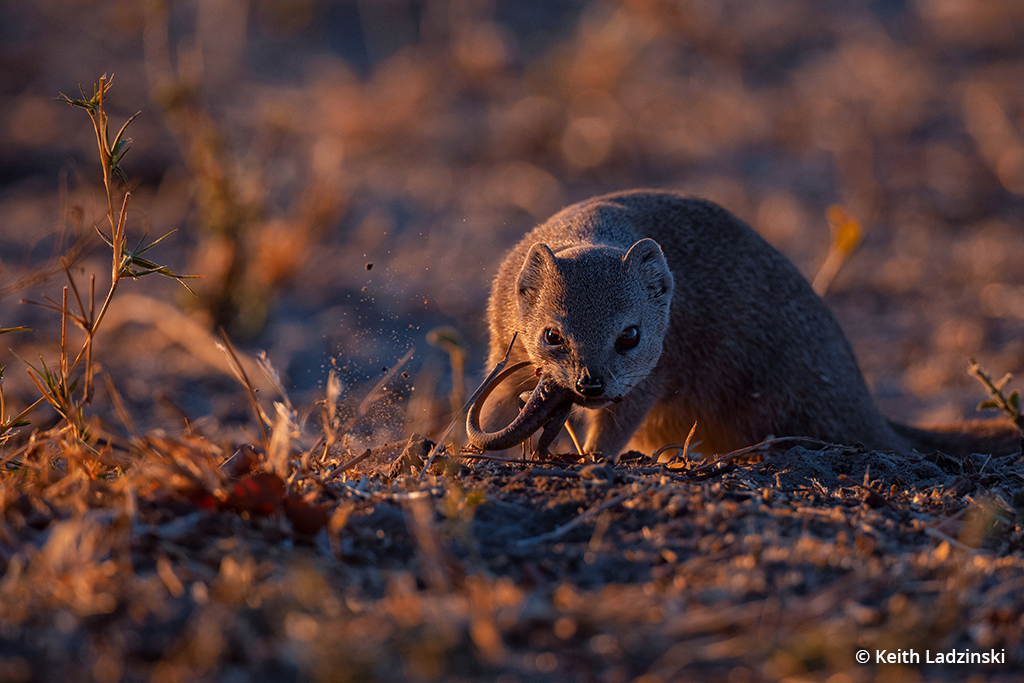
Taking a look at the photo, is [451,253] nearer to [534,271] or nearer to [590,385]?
[534,271]

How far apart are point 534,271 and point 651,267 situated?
461 millimetres

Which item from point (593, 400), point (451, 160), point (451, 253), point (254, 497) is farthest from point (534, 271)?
point (451, 160)

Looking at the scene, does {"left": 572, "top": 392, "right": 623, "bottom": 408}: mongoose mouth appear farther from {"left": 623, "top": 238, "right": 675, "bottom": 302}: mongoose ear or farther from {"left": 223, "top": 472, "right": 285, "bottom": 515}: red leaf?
{"left": 223, "top": 472, "right": 285, "bottom": 515}: red leaf

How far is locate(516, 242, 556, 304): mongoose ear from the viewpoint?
3.40 meters

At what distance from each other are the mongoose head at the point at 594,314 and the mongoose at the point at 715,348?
0.05m

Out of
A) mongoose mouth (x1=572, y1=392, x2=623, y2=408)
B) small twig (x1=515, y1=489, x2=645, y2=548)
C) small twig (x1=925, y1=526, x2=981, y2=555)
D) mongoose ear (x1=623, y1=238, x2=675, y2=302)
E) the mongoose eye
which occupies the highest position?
mongoose ear (x1=623, y1=238, x2=675, y2=302)

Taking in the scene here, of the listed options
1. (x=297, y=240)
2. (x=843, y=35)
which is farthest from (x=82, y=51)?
(x=843, y=35)

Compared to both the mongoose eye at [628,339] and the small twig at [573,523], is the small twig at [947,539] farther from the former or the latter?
the mongoose eye at [628,339]

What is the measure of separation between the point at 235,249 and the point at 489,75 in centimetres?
550

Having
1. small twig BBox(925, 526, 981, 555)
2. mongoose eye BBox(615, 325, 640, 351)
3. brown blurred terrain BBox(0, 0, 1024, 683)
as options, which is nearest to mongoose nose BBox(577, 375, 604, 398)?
mongoose eye BBox(615, 325, 640, 351)

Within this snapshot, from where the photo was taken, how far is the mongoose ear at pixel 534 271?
3.40 meters

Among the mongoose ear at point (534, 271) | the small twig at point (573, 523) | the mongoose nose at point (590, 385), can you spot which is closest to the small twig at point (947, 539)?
the small twig at point (573, 523)

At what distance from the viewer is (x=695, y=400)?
13.2 feet

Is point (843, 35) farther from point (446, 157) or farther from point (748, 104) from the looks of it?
point (446, 157)
